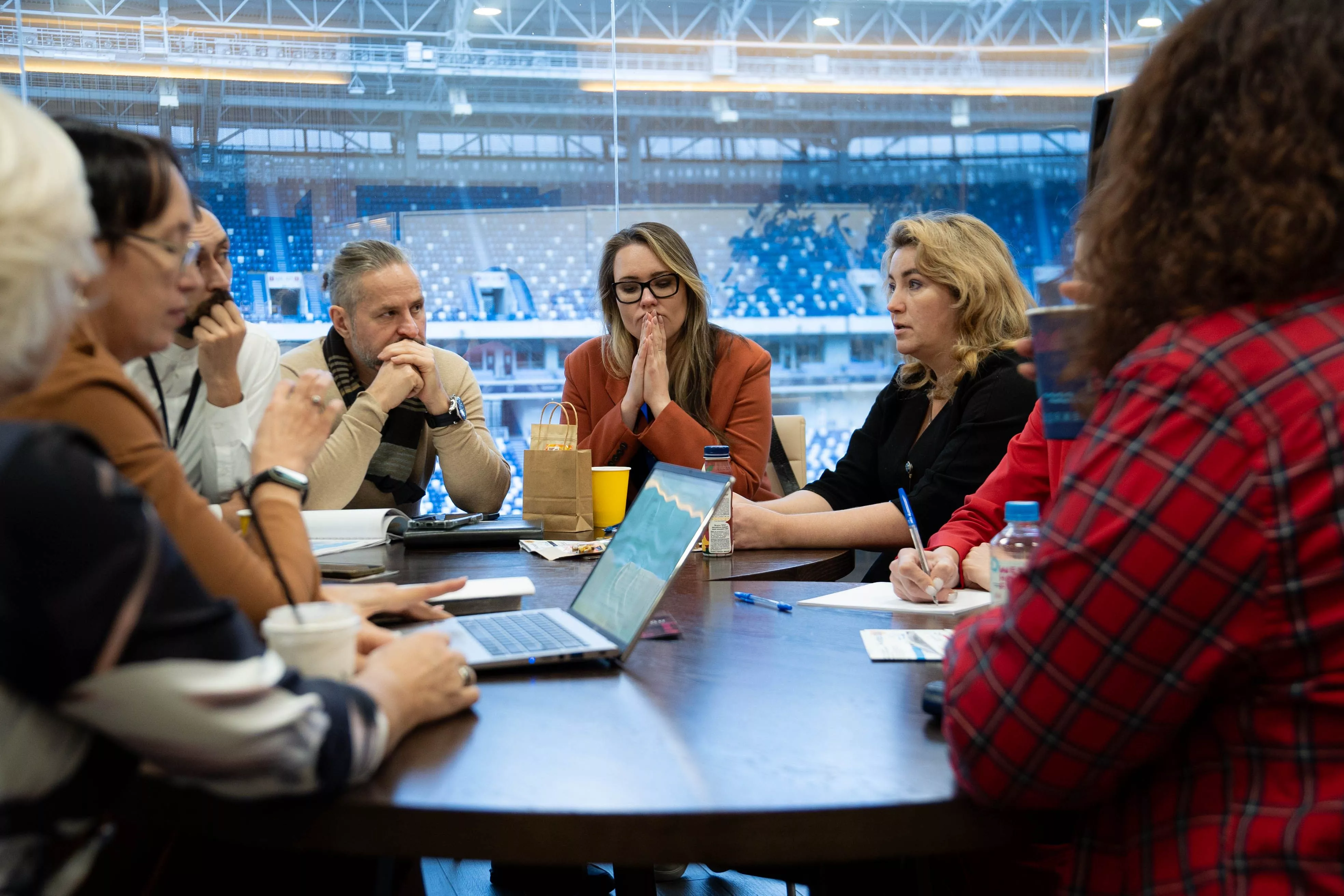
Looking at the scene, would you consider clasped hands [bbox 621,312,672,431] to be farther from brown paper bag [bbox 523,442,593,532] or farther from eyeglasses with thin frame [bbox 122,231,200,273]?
eyeglasses with thin frame [bbox 122,231,200,273]

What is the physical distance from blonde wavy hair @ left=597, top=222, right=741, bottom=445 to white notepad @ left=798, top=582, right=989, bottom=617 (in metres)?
1.33

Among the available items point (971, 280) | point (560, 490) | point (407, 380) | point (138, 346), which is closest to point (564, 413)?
point (407, 380)

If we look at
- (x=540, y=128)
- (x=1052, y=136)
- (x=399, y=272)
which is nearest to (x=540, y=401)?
(x=540, y=128)

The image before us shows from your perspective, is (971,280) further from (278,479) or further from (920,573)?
(278,479)

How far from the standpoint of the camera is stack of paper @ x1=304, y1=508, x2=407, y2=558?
214 centimetres

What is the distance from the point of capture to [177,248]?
107 centimetres

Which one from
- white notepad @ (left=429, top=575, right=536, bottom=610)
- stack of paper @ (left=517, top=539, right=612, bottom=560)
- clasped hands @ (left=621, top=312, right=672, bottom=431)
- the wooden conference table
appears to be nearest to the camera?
the wooden conference table

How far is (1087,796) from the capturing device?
842 millimetres

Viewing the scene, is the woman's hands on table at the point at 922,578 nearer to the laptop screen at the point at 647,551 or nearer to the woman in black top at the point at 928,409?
the laptop screen at the point at 647,551

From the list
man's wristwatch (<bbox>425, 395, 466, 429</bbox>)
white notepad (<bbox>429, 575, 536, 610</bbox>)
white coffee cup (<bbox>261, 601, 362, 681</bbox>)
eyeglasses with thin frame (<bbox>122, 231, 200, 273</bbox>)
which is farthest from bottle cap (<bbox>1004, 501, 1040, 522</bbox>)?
man's wristwatch (<bbox>425, 395, 466, 429</bbox>)

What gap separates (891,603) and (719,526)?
493 millimetres

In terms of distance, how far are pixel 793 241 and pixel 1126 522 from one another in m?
3.87

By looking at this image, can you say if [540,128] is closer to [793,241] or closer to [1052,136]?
[793,241]

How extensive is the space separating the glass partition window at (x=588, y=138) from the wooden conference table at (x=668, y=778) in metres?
3.35
